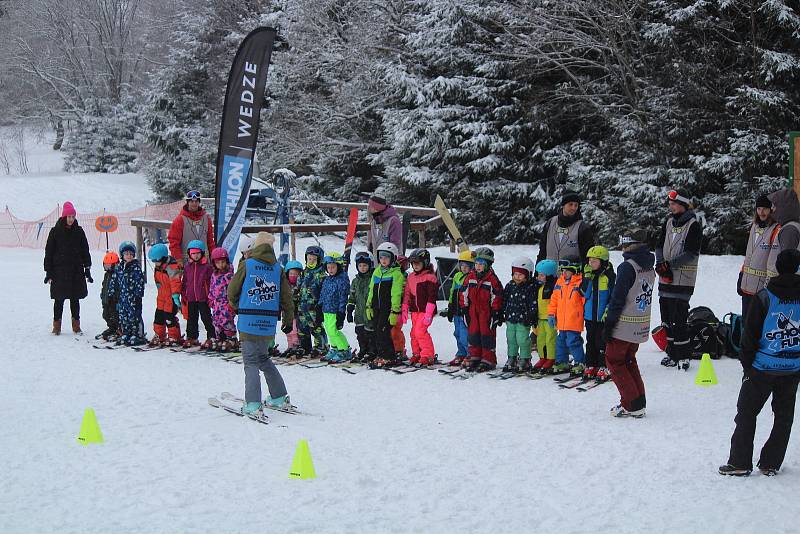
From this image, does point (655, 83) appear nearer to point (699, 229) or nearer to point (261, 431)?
point (699, 229)

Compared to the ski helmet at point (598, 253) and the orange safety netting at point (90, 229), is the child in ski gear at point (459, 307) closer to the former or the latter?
the ski helmet at point (598, 253)

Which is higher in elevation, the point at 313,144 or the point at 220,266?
the point at 313,144

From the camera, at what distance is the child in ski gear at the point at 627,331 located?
23.7ft

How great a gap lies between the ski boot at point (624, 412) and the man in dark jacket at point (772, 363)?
156 centimetres

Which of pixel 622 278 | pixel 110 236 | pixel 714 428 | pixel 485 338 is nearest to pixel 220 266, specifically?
pixel 485 338

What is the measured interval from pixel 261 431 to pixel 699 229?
5.25 meters

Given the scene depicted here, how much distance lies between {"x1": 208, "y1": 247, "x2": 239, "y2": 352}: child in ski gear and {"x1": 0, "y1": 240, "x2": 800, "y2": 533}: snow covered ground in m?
1.30

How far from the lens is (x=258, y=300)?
764cm

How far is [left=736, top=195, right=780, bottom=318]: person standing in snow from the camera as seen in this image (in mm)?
7926

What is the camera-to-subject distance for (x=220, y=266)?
433 inches

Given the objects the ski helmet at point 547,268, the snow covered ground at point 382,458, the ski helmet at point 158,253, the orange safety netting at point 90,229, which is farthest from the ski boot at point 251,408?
the orange safety netting at point 90,229

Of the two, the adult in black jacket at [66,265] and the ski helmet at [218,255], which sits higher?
the ski helmet at [218,255]

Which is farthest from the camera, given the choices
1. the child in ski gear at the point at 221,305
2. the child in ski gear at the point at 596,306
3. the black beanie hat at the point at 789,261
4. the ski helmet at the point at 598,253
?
the child in ski gear at the point at 221,305

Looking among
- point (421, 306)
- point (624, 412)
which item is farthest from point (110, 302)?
point (624, 412)
